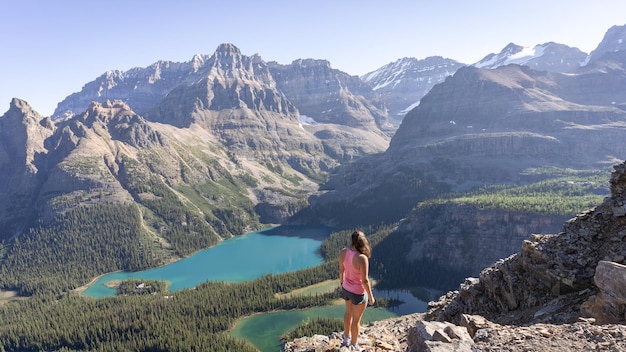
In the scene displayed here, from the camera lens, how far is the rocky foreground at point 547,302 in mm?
12539

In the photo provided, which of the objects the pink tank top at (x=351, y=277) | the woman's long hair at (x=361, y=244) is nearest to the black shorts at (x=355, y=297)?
the pink tank top at (x=351, y=277)

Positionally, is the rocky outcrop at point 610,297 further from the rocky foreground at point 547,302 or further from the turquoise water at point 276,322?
the turquoise water at point 276,322

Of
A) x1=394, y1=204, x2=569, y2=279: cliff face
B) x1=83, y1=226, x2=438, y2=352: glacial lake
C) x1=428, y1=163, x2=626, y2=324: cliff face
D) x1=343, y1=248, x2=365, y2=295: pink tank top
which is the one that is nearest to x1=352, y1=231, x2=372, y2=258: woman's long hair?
x1=343, y1=248, x2=365, y2=295: pink tank top

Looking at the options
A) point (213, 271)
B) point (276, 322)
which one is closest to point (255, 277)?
point (213, 271)

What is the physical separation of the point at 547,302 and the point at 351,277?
43.3 feet

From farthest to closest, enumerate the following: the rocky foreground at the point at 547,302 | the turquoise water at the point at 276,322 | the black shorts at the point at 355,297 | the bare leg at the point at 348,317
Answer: the turquoise water at the point at 276,322, the bare leg at the point at 348,317, the black shorts at the point at 355,297, the rocky foreground at the point at 547,302

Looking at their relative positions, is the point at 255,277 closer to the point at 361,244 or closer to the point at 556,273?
the point at 556,273

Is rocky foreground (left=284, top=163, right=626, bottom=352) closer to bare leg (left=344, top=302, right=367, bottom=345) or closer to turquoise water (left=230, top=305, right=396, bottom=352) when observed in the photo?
bare leg (left=344, top=302, right=367, bottom=345)

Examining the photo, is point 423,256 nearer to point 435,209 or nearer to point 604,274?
point 435,209

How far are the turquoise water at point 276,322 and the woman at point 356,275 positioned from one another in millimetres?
90178

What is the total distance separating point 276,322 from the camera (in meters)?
113

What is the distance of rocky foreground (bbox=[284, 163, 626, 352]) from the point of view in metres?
12.5

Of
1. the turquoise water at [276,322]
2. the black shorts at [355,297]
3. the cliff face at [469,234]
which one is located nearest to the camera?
the black shorts at [355,297]

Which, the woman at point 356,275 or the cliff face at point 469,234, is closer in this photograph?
the woman at point 356,275
